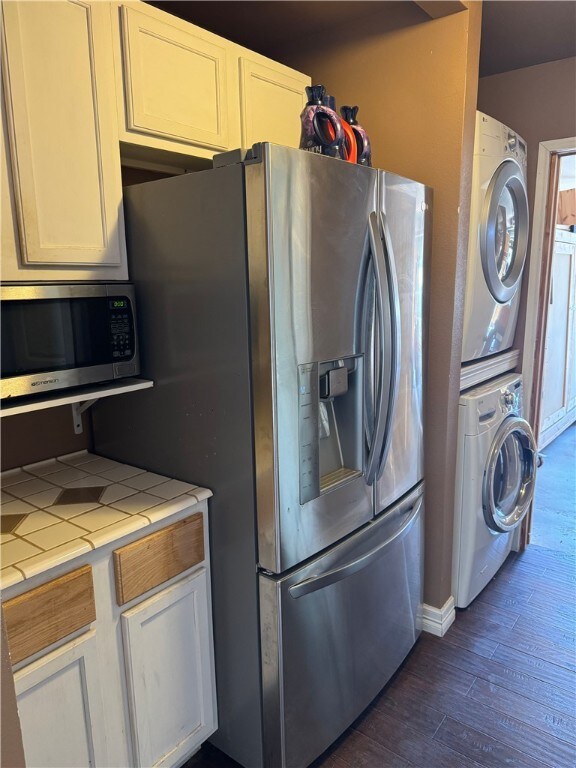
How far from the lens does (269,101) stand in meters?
1.87

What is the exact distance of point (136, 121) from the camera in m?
1.49

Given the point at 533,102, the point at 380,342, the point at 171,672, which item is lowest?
the point at 171,672

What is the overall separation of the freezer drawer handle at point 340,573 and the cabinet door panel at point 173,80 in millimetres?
1337

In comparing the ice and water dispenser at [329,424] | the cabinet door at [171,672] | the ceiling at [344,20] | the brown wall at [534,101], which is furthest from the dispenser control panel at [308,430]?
the brown wall at [534,101]

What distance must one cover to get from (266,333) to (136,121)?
717 mm

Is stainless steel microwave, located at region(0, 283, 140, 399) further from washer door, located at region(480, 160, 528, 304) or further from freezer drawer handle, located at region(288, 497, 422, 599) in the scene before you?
washer door, located at region(480, 160, 528, 304)

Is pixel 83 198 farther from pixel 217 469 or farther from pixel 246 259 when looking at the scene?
pixel 217 469

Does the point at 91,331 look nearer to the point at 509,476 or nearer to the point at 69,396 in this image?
the point at 69,396

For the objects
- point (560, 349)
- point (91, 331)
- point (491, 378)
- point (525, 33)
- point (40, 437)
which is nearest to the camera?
point (91, 331)

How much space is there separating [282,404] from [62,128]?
872mm

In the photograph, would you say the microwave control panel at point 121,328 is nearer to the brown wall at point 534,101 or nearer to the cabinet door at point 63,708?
the cabinet door at point 63,708

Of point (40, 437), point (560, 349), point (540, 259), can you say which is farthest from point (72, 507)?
point (560, 349)

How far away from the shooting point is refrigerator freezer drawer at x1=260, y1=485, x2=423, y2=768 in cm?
148

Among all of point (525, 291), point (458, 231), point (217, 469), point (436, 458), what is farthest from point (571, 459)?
point (217, 469)
